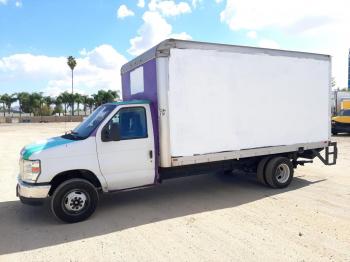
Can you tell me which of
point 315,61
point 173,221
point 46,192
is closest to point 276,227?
point 173,221

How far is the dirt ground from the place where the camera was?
15.5ft

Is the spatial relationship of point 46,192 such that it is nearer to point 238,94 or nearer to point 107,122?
point 107,122

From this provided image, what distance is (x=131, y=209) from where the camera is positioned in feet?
22.5

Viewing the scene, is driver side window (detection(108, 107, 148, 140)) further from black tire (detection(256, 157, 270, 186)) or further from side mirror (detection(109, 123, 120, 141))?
black tire (detection(256, 157, 270, 186))

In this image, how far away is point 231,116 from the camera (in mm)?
7328

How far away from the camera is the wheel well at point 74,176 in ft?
20.2

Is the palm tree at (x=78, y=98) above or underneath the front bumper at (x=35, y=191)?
above

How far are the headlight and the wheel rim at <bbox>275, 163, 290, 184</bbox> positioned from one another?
213 inches

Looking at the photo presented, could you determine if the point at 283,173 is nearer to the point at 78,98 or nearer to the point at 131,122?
the point at 131,122

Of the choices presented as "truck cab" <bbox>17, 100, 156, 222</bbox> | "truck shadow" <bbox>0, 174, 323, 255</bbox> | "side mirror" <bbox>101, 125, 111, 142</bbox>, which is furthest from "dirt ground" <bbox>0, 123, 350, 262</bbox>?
"side mirror" <bbox>101, 125, 111, 142</bbox>

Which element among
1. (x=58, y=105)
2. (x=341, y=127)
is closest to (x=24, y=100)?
(x=58, y=105)

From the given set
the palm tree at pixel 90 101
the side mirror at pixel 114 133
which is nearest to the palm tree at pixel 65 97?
the palm tree at pixel 90 101

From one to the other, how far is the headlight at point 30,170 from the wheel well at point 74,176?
0.33 metres

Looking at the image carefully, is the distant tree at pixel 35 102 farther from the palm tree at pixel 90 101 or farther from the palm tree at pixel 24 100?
the palm tree at pixel 90 101
